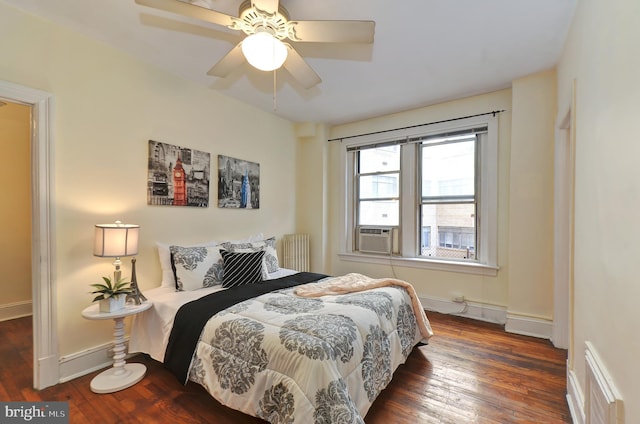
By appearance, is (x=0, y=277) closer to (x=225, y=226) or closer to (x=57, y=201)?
(x=57, y=201)

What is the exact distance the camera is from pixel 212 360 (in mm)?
1781

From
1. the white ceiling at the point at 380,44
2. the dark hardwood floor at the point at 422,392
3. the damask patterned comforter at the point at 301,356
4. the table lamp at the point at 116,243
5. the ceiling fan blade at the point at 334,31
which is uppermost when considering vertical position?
the white ceiling at the point at 380,44

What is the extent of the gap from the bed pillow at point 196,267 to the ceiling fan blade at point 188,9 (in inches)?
74.1

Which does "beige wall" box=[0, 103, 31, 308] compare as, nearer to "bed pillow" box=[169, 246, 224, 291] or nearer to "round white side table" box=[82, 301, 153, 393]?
"round white side table" box=[82, 301, 153, 393]

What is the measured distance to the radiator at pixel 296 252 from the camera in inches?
162

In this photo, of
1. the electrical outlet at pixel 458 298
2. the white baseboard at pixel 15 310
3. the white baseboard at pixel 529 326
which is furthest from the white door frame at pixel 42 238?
the white baseboard at pixel 529 326

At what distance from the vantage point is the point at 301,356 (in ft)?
4.78

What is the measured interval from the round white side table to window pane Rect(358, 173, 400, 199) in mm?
3126

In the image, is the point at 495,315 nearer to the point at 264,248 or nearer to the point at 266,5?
the point at 264,248

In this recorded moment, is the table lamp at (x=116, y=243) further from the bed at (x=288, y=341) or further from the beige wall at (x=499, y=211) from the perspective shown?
the beige wall at (x=499, y=211)

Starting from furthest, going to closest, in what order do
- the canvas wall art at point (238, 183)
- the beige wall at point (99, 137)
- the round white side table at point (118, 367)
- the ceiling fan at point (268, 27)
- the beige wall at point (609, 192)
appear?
the canvas wall art at point (238, 183) → the beige wall at point (99, 137) → the round white side table at point (118, 367) → the ceiling fan at point (268, 27) → the beige wall at point (609, 192)

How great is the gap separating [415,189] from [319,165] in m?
1.49

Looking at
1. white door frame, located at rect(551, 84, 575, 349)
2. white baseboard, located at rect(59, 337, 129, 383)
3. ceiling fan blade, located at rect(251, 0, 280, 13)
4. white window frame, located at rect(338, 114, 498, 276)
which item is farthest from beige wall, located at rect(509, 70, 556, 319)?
white baseboard, located at rect(59, 337, 129, 383)

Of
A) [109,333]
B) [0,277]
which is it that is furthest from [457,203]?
[0,277]
